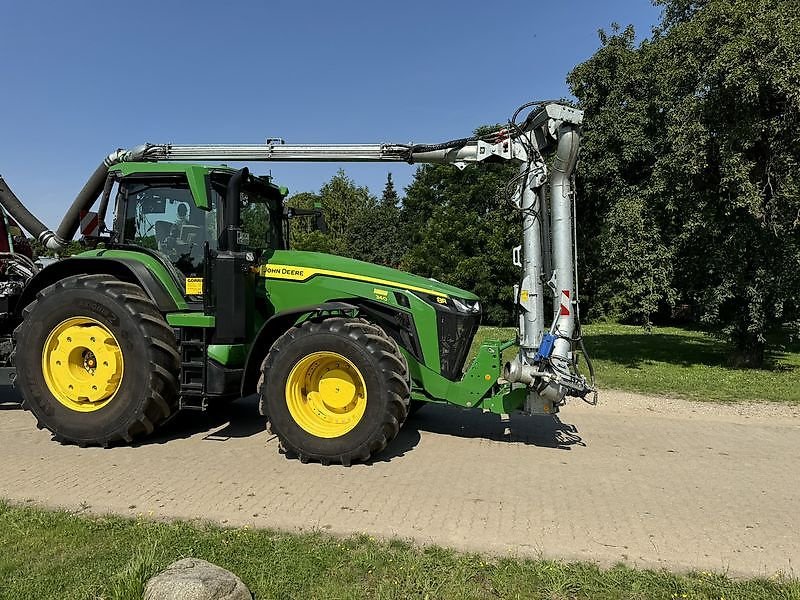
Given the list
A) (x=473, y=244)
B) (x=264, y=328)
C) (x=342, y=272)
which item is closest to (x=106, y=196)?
(x=264, y=328)

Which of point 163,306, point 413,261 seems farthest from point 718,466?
point 413,261

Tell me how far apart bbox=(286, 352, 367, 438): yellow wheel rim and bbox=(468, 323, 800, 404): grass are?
12.6 ft

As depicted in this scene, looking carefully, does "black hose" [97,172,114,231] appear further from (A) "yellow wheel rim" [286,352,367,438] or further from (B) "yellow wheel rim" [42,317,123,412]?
(A) "yellow wheel rim" [286,352,367,438]

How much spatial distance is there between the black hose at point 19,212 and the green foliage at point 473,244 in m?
22.2

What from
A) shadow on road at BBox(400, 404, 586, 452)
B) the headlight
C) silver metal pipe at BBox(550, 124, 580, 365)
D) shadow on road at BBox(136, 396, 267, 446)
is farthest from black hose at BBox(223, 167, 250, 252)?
silver metal pipe at BBox(550, 124, 580, 365)

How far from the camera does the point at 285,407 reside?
18.9 ft

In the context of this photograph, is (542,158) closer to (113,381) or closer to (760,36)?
(113,381)

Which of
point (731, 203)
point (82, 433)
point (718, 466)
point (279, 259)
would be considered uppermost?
point (731, 203)

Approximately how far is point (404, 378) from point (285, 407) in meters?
1.21

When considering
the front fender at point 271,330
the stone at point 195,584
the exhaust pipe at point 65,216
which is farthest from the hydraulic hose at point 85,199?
the stone at point 195,584

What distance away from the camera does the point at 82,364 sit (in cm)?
640

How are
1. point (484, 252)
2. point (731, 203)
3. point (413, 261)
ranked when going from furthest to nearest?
point (413, 261)
point (484, 252)
point (731, 203)

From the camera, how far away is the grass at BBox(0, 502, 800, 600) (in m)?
3.35

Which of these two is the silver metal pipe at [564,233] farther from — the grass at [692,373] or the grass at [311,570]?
the grass at [692,373]
